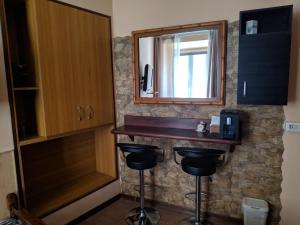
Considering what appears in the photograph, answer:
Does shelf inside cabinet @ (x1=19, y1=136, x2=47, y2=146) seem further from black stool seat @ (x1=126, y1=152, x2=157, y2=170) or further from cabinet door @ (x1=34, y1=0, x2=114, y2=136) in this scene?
black stool seat @ (x1=126, y1=152, x2=157, y2=170)

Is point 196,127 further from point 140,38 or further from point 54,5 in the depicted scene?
point 54,5

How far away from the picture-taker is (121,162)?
3084 mm

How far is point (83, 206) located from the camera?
263 cm

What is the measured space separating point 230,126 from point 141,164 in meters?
0.93

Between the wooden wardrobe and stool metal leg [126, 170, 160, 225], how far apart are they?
0.53m

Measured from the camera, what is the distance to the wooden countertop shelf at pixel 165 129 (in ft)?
7.38

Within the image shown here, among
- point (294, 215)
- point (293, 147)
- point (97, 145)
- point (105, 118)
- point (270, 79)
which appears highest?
point (270, 79)

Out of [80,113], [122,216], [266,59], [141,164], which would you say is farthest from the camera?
[122,216]

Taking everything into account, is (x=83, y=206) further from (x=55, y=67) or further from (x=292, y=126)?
(x=292, y=126)

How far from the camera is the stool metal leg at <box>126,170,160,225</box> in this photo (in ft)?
8.44

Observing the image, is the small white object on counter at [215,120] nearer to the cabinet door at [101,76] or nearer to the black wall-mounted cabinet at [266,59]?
the black wall-mounted cabinet at [266,59]

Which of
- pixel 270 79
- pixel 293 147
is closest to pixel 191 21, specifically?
pixel 270 79

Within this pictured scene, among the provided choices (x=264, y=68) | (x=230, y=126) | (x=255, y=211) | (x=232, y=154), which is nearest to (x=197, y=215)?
(x=255, y=211)

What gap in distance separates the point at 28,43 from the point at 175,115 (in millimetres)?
1623
